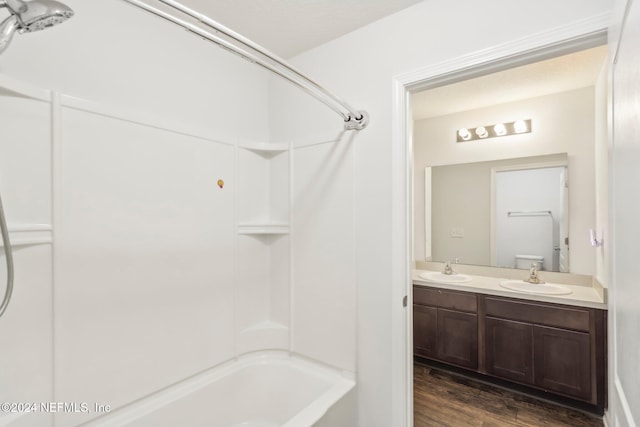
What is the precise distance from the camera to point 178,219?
1626 mm

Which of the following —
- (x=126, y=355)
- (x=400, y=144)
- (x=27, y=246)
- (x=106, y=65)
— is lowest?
(x=126, y=355)

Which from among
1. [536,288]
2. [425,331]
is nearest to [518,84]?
[536,288]

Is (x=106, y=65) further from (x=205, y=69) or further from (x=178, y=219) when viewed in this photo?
(x=178, y=219)

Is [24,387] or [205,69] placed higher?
[205,69]

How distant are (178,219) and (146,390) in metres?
0.87

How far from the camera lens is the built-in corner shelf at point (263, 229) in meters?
1.97

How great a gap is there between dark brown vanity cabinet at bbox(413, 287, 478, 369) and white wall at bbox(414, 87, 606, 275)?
1.01 meters

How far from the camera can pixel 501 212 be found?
297cm

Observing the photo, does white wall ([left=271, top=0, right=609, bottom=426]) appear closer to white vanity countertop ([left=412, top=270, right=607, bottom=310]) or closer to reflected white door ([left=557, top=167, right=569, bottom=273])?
white vanity countertop ([left=412, top=270, right=607, bottom=310])

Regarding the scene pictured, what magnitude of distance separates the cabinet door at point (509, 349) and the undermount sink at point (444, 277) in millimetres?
435

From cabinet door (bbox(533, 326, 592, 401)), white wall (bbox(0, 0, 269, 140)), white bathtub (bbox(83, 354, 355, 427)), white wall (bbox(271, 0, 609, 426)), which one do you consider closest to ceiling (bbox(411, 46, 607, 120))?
white wall (bbox(271, 0, 609, 426))

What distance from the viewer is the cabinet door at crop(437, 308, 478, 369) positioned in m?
2.57

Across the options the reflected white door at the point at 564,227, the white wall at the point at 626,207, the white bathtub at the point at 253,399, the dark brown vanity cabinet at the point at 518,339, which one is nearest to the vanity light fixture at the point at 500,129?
the reflected white door at the point at 564,227

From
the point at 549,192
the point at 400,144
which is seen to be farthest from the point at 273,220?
the point at 549,192
